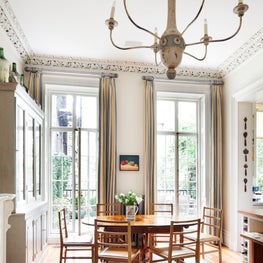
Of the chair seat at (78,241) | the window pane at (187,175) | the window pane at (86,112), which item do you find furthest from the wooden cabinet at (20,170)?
the window pane at (187,175)

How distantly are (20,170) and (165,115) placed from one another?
337 centimetres

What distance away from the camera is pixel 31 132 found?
409 cm

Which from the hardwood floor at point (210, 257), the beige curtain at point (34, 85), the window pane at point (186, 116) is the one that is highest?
the beige curtain at point (34, 85)

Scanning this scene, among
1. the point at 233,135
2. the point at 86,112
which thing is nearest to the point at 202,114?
the point at 233,135

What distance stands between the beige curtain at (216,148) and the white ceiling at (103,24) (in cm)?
85

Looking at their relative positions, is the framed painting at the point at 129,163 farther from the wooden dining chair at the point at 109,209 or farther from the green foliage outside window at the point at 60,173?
the green foliage outside window at the point at 60,173

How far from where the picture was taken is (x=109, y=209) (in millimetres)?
5230

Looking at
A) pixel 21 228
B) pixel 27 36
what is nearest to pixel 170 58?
pixel 21 228

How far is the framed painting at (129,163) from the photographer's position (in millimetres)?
5488

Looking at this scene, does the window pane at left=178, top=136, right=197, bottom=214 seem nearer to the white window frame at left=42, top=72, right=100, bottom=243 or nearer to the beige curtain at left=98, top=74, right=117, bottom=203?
the beige curtain at left=98, top=74, right=117, bottom=203

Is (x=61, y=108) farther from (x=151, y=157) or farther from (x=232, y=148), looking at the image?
(x=232, y=148)

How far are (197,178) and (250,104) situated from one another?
1.72 meters

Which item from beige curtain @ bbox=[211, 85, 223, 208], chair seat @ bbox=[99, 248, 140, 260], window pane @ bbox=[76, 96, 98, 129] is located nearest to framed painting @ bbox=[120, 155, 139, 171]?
window pane @ bbox=[76, 96, 98, 129]

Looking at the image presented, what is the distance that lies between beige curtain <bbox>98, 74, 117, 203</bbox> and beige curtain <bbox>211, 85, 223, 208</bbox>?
183 cm
